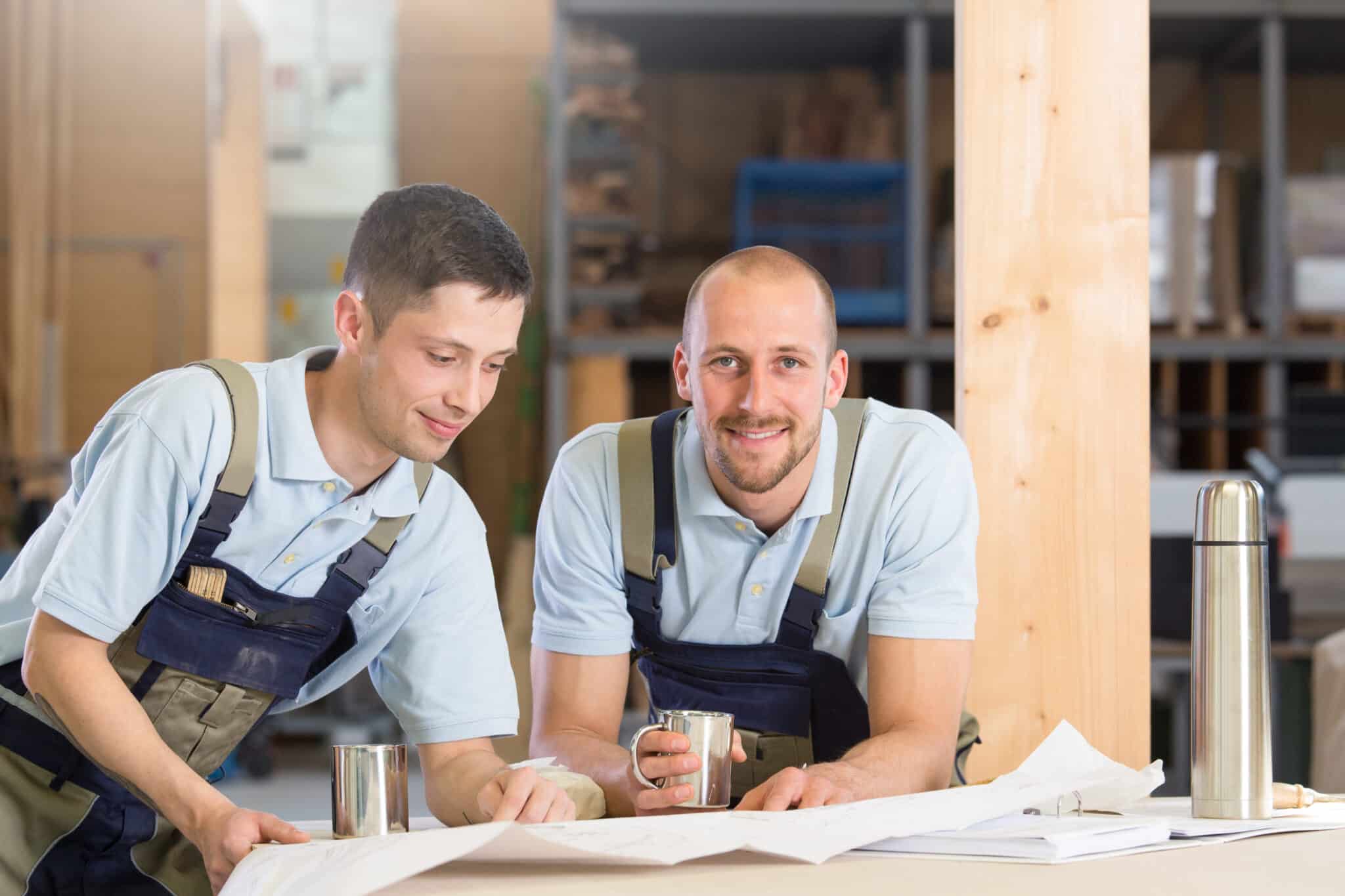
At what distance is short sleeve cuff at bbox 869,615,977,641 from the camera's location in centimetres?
170

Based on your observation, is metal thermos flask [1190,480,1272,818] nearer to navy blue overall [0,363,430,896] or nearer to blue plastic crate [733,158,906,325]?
navy blue overall [0,363,430,896]

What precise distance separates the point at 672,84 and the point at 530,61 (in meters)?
0.88

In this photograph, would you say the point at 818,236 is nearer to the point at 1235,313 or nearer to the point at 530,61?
the point at 1235,313

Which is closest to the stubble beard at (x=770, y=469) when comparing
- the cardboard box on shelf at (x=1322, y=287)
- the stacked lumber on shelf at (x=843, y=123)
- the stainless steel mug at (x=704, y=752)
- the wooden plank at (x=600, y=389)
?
the stainless steel mug at (x=704, y=752)

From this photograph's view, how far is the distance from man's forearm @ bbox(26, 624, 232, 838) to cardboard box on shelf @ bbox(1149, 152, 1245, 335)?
4.56 meters

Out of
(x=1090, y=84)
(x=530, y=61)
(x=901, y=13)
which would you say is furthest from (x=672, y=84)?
(x=1090, y=84)

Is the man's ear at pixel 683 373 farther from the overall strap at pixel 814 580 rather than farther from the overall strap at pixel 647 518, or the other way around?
the overall strap at pixel 814 580

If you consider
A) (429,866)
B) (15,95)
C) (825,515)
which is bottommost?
(429,866)

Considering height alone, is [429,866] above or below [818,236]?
below

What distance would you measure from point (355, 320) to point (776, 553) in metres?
0.62

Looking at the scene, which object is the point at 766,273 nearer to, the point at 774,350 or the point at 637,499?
the point at 774,350

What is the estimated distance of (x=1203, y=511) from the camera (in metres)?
1.30

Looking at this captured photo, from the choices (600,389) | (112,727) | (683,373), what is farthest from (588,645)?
(600,389)

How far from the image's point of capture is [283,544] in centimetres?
158
